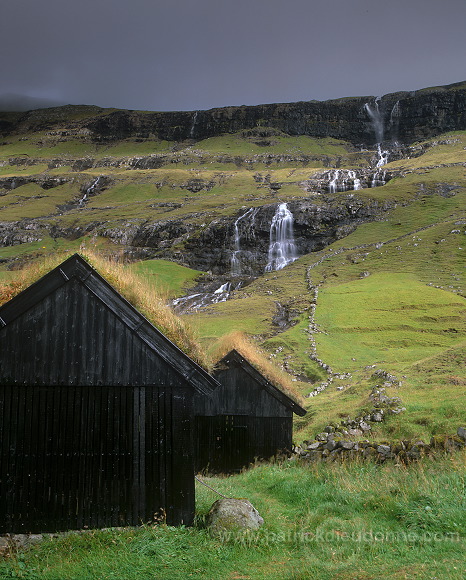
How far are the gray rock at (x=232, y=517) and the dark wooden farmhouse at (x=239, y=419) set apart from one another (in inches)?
335

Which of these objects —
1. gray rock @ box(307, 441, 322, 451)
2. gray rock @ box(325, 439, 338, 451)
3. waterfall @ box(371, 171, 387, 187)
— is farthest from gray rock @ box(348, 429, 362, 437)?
waterfall @ box(371, 171, 387, 187)

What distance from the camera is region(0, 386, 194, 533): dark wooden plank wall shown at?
10.3m

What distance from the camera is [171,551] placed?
30.0 feet

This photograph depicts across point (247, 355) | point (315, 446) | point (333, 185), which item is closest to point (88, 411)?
point (315, 446)

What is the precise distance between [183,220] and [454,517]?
434ft

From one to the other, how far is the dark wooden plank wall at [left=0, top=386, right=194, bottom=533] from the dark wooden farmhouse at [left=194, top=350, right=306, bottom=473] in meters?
7.99

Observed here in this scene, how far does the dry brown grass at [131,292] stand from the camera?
470 inches

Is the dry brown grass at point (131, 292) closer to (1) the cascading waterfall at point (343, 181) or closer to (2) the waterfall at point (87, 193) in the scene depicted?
(1) the cascading waterfall at point (343, 181)

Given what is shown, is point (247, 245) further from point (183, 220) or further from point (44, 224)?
point (44, 224)

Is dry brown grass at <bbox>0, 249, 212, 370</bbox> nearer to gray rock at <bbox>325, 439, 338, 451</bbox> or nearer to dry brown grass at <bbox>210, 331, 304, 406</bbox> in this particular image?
gray rock at <bbox>325, 439, 338, 451</bbox>

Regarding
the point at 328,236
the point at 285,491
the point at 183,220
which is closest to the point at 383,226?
the point at 328,236

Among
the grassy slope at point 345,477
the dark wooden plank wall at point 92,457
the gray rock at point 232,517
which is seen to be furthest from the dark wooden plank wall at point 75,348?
the gray rock at point 232,517

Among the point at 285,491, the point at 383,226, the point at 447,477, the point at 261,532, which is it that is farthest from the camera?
the point at 383,226

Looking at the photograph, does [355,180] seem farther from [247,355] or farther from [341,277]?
[247,355]
